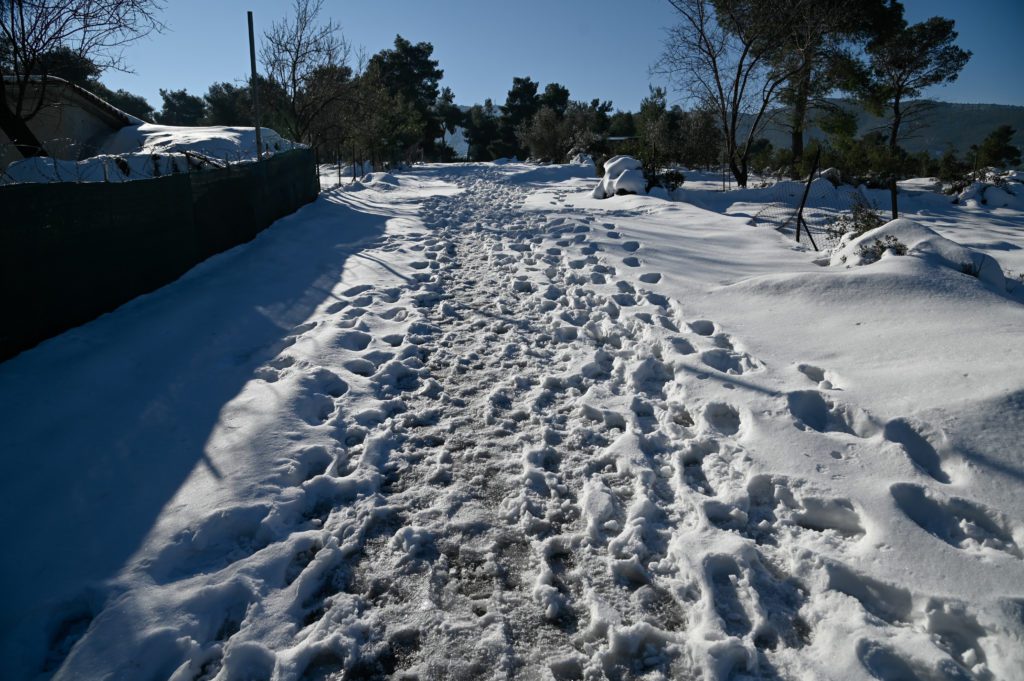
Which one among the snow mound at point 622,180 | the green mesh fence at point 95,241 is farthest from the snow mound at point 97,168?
the snow mound at point 622,180

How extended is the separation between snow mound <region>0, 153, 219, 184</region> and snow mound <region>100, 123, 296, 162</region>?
2.53 m

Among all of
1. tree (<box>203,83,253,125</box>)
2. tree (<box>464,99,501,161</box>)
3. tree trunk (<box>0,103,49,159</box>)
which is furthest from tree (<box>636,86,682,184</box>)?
tree (<box>203,83,253,125</box>)

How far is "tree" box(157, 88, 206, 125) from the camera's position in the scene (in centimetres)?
4444

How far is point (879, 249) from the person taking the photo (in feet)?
18.2

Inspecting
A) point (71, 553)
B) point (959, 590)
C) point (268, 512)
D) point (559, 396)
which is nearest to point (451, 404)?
point (559, 396)

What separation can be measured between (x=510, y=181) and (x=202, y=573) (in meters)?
19.3

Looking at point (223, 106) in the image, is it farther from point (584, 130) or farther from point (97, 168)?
point (97, 168)

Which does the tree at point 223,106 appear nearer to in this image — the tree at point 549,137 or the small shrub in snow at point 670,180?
the tree at point 549,137

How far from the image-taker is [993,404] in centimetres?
278

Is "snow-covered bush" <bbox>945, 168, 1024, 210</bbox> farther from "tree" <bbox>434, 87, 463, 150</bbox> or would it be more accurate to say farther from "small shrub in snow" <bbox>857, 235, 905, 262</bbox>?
"tree" <bbox>434, 87, 463, 150</bbox>

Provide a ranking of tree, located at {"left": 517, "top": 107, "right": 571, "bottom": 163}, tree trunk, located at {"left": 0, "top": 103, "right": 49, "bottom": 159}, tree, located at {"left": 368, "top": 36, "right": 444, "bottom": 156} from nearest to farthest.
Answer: tree trunk, located at {"left": 0, "top": 103, "right": 49, "bottom": 159}, tree, located at {"left": 517, "top": 107, "right": 571, "bottom": 163}, tree, located at {"left": 368, "top": 36, "right": 444, "bottom": 156}

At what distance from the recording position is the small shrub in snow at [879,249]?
535 cm

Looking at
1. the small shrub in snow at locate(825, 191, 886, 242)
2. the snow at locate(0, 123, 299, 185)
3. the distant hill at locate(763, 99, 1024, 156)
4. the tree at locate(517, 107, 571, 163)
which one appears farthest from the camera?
the tree at locate(517, 107, 571, 163)

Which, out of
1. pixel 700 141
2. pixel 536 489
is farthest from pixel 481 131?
pixel 536 489
